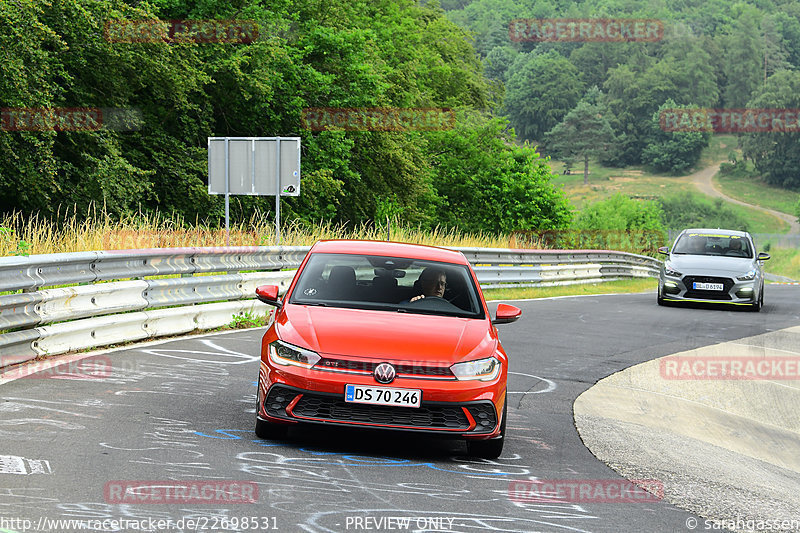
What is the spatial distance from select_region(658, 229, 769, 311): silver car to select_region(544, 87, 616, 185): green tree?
511 ft

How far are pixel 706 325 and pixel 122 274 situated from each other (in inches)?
421

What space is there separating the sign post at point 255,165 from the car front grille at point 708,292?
8257 mm

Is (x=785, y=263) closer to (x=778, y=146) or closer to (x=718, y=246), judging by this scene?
(x=778, y=146)

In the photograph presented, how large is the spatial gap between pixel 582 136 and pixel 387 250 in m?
175

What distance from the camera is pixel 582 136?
179 metres

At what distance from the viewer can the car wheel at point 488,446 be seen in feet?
22.6

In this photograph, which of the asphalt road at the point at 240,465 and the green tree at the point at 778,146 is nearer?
the asphalt road at the point at 240,465

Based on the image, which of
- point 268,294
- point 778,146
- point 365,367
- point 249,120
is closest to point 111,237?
point 268,294

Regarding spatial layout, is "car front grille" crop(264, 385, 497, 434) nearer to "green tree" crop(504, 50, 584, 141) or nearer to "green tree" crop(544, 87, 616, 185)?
"green tree" crop(544, 87, 616, 185)

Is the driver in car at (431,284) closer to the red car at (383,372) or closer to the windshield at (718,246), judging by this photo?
the red car at (383,372)

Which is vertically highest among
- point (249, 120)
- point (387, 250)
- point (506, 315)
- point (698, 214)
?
point (249, 120)

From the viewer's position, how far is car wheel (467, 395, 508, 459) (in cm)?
690

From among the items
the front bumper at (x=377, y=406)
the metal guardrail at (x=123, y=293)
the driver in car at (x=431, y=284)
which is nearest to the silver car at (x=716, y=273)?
the metal guardrail at (x=123, y=293)

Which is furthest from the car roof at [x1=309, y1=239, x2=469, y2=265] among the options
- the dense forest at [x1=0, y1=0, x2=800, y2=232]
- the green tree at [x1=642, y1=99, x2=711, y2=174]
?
the green tree at [x1=642, y1=99, x2=711, y2=174]
